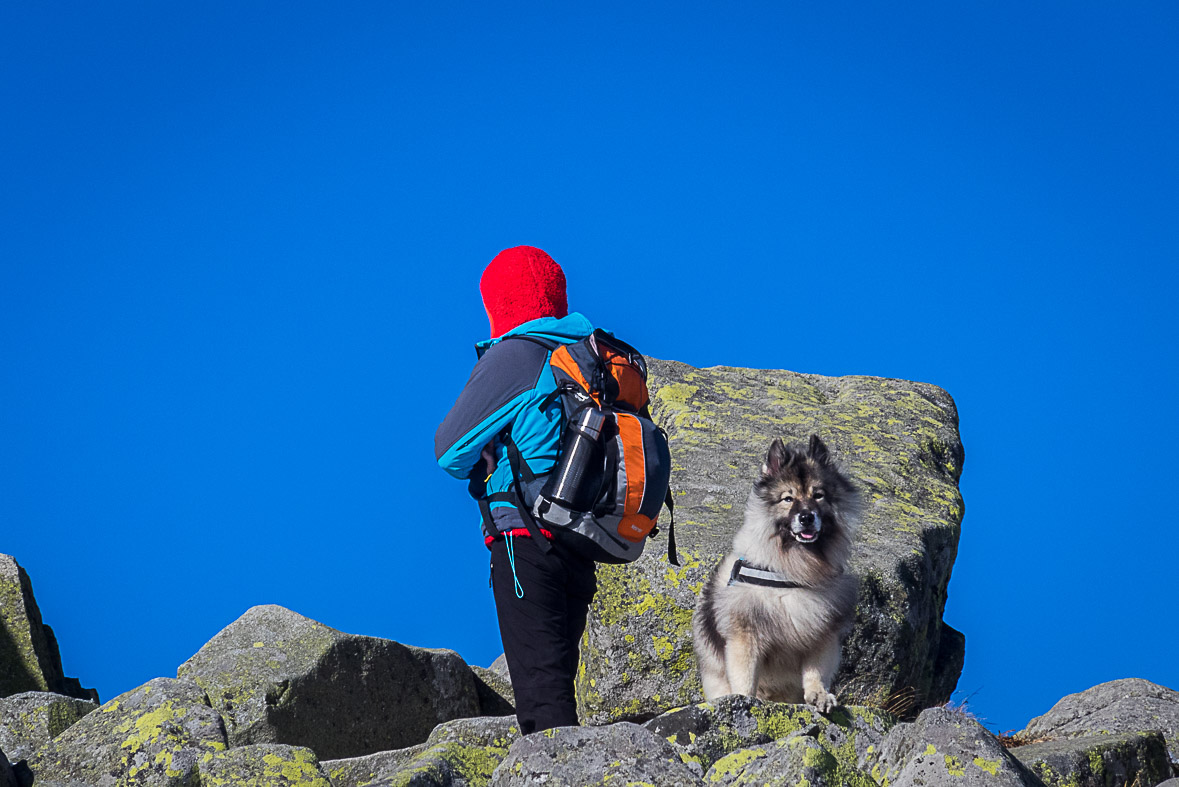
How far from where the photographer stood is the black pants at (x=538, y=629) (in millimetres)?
6027

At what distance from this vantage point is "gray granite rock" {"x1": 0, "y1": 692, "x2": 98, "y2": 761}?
22.9ft

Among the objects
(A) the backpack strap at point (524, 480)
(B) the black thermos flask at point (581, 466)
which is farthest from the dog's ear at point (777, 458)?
(A) the backpack strap at point (524, 480)

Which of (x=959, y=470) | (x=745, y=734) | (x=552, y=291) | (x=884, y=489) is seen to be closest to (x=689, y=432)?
(x=884, y=489)

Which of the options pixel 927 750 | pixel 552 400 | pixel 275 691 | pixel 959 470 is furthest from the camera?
pixel 959 470

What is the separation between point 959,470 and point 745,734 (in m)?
6.50

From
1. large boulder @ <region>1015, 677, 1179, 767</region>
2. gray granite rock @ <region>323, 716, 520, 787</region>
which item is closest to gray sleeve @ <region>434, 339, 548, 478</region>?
gray granite rock @ <region>323, 716, 520, 787</region>

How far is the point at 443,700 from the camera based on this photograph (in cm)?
894

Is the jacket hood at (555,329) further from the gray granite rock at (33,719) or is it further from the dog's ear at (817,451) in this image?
the gray granite rock at (33,719)

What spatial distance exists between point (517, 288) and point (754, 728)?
2.88 metres

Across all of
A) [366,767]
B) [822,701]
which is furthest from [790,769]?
[366,767]

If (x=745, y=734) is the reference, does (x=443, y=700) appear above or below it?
above

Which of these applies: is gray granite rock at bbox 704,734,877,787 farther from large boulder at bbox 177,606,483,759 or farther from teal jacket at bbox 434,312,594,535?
large boulder at bbox 177,606,483,759

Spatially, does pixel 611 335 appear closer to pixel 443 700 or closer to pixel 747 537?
pixel 747 537

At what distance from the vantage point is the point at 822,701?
5.98 meters
